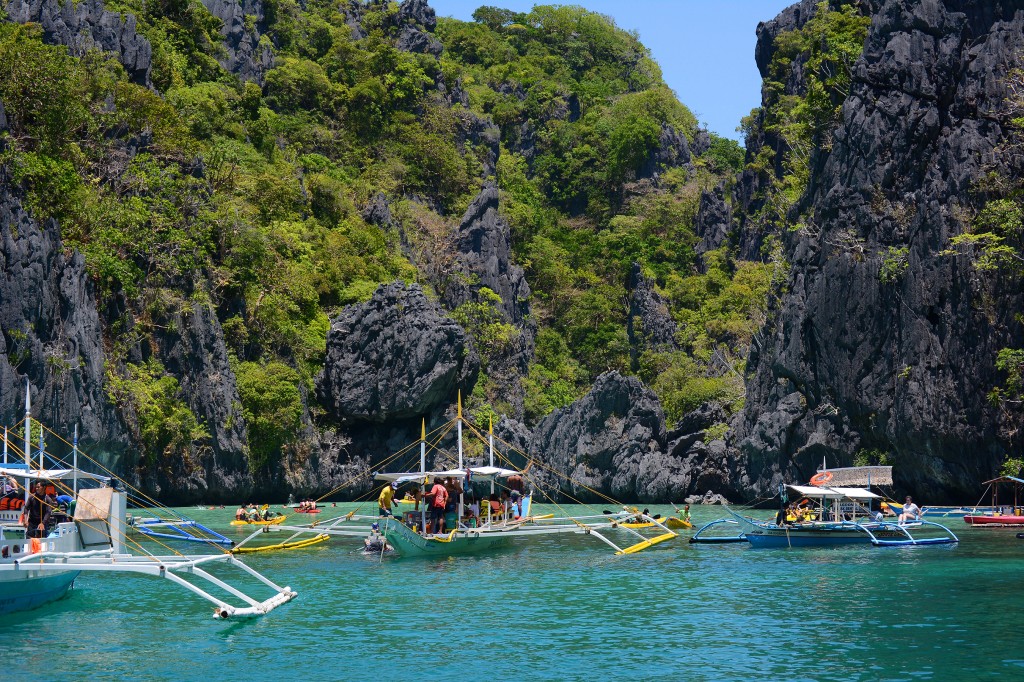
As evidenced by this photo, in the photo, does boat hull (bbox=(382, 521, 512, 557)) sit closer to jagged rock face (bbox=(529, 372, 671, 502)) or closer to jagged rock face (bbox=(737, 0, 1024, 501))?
jagged rock face (bbox=(737, 0, 1024, 501))

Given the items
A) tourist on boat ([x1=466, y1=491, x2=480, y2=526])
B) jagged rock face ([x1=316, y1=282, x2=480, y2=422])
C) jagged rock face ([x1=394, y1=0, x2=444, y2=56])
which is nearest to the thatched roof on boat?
tourist on boat ([x1=466, y1=491, x2=480, y2=526])

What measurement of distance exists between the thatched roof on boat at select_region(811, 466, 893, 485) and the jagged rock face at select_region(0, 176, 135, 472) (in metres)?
30.0

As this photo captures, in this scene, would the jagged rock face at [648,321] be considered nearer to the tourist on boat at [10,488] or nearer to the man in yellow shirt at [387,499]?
the man in yellow shirt at [387,499]

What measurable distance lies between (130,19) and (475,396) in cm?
3229

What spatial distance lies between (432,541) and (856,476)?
17728 mm

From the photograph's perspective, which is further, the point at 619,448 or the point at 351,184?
the point at 351,184

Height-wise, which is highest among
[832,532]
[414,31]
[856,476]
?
[414,31]

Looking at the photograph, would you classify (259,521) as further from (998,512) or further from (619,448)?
(998,512)

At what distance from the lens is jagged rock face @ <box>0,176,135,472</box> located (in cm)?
4378

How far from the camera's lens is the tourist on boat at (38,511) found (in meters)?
24.9

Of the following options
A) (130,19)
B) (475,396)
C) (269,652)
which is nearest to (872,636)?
(269,652)

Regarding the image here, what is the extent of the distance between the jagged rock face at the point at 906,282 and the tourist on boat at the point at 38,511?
36255 millimetres

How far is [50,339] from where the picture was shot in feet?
152

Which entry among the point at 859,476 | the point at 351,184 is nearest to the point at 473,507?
the point at 859,476
